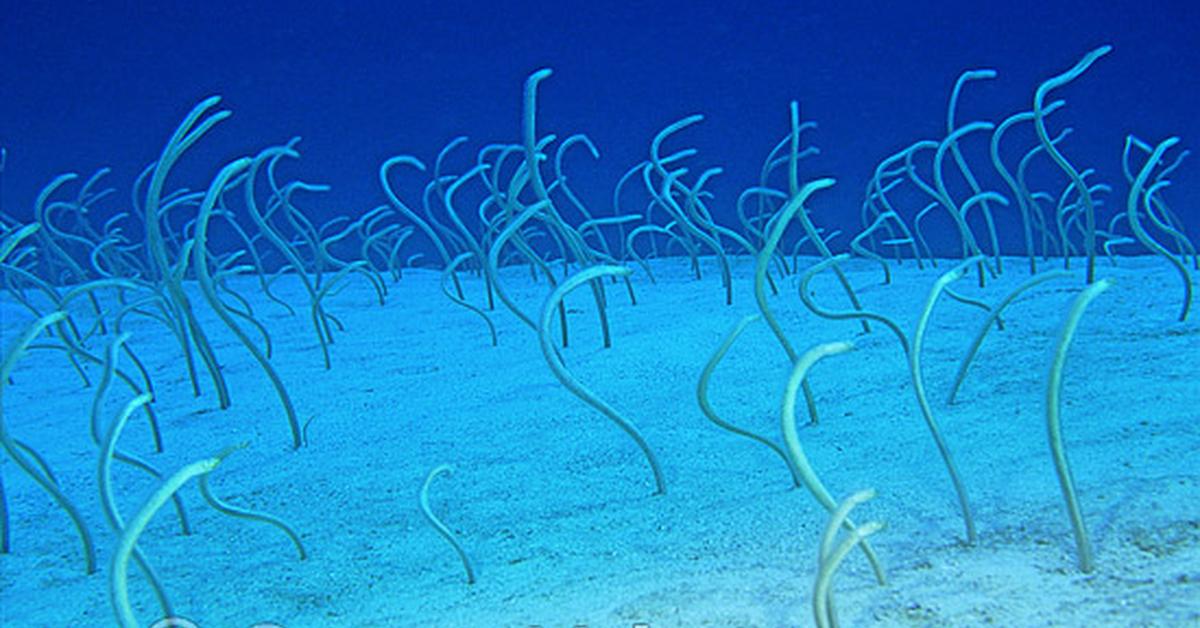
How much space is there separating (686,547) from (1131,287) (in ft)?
8.13

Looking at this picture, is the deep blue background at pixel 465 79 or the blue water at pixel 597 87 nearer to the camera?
the blue water at pixel 597 87

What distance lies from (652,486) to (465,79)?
10.8 metres

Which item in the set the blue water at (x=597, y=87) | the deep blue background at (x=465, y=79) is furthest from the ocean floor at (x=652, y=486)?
the deep blue background at (x=465, y=79)

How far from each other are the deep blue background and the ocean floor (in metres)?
7.97

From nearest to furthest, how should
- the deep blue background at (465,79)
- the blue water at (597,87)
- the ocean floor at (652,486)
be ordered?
the ocean floor at (652,486) < the blue water at (597,87) < the deep blue background at (465,79)

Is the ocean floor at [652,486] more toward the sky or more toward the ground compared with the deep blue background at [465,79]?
more toward the ground

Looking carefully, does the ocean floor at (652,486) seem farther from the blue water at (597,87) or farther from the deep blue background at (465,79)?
the deep blue background at (465,79)

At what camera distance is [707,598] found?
112 cm

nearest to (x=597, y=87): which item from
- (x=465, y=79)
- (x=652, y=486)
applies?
(x=465, y=79)

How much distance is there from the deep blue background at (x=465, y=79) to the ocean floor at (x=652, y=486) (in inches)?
314

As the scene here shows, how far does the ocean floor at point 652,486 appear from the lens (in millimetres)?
1104

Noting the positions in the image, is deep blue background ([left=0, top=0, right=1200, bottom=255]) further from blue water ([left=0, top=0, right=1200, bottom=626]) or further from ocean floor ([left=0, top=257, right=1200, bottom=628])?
ocean floor ([left=0, top=257, right=1200, bottom=628])

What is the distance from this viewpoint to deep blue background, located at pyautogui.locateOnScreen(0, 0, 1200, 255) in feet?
35.0

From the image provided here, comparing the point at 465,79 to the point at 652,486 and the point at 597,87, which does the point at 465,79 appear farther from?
the point at 652,486
